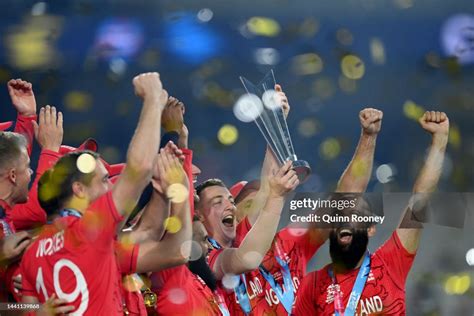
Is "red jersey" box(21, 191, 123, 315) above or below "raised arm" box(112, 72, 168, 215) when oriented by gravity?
below

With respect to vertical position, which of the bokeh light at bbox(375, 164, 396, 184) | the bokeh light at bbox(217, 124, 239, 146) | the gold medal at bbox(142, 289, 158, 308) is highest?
the bokeh light at bbox(217, 124, 239, 146)

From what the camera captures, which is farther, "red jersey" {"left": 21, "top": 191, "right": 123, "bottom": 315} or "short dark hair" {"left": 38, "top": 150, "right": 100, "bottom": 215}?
"short dark hair" {"left": 38, "top": 150, "right": 100, "bottom": 215}

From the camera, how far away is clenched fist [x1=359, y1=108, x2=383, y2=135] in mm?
3018

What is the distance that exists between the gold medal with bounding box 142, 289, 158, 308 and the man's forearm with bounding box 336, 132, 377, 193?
79 centimetres

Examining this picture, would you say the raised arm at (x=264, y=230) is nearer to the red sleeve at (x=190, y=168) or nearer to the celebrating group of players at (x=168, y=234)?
the celebrating group of players at (x=168, y=234)

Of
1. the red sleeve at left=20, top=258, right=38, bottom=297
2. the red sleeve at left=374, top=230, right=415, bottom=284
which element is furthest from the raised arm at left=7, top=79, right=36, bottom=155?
the red sleeve at left=374, top=230, right=415, bottom=284

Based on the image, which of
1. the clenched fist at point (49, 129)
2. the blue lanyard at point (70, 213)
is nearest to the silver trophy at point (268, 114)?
the clenched fist at point (49, 129)

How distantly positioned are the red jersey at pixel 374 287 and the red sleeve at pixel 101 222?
3.98 ft

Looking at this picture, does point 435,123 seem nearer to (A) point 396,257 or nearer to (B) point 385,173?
(B) point 385,173

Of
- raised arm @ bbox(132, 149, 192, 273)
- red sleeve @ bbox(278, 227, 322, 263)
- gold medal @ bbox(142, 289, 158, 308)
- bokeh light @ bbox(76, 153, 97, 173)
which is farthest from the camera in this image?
red sleeve @ bbox(278, 227, 322, 263)

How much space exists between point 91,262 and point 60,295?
0.52ft

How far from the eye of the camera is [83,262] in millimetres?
2271

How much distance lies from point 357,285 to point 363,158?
531 mm

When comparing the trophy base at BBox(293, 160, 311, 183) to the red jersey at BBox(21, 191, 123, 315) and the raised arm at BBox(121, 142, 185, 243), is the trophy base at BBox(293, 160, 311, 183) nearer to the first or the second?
the raised arm at BBox(121, 142, 185, 243)
